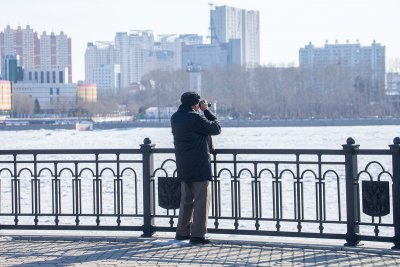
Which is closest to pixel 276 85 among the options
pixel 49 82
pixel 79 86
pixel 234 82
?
pixel 234 82

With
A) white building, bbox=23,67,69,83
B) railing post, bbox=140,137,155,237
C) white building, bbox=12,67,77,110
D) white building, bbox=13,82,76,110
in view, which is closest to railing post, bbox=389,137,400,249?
railing post, bbox=140,137,155,237

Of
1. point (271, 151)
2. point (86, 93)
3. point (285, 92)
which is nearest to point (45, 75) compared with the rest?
point (86, 93)

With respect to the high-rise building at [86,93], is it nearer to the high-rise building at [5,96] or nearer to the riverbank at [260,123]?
the high-rise building at [5,96]

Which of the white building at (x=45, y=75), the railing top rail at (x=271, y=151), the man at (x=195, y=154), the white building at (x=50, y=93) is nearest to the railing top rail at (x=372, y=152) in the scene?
the railing top rail at (x=271, y=151)

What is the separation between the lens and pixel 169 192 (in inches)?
417

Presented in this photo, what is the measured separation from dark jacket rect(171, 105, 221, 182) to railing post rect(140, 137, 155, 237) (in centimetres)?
73

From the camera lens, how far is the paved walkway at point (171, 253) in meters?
8.96

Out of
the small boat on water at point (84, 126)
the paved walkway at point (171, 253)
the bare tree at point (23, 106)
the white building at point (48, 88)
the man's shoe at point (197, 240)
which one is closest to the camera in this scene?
the paved walkway at point (171, 253)

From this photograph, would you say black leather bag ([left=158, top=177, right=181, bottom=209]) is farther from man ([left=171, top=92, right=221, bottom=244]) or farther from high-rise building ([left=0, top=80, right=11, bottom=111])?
high-rise building ([left=0, top=80, right=11, bottom=111])

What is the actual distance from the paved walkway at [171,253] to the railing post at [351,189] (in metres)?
0.20

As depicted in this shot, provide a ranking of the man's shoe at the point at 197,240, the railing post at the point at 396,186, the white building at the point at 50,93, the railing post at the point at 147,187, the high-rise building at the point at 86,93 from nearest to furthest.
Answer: the railing post at the point at 396,186, the man's shoe at the point at 197,240, the railing post at the point at 147,187, the white building at the point at 50,93, the high-rise building at the point at 86,93

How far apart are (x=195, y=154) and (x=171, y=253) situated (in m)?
1.05

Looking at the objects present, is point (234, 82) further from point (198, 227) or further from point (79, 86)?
point (198, 227)

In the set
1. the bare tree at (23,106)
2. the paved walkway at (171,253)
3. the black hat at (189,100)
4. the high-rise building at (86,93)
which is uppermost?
the high-rise building at (86,93)
